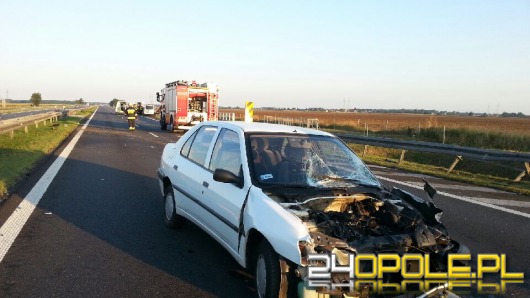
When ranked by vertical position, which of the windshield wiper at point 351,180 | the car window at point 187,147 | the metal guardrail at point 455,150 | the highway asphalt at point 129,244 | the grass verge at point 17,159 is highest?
the car window at point 187,147

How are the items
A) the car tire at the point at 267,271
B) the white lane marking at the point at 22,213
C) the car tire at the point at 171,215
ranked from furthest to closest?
the car tire at the point at 171,215
the white lane marking at the point at 22,213
the car tire at the point at 267,271

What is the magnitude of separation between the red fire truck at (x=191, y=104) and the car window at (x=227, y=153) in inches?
894

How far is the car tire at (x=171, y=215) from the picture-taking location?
247 inches

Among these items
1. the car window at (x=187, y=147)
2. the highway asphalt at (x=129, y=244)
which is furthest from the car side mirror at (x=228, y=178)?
the car window at (x=187, y=147)

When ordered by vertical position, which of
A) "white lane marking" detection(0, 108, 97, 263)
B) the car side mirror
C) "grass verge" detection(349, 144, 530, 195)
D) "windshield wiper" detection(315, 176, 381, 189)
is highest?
the car side mirror

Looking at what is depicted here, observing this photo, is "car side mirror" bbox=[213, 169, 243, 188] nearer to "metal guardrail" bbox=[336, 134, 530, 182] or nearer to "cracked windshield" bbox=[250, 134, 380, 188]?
"cracked windshield" bbox=[250, 134, 380, 188]

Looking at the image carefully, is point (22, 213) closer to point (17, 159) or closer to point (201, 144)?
point (201, 144)

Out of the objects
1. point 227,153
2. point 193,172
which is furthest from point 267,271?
point 193,172

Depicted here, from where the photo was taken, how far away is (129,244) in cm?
564

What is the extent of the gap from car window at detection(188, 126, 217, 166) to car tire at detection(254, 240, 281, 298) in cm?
187

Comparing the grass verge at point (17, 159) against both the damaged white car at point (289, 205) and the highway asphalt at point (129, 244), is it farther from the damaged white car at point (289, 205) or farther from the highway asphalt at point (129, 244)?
the damaged white car at point (289, 205)

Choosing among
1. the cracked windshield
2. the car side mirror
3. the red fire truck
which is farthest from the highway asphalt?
the red fire truck

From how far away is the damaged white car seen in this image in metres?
3.49

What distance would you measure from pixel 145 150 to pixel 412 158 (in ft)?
35.7
